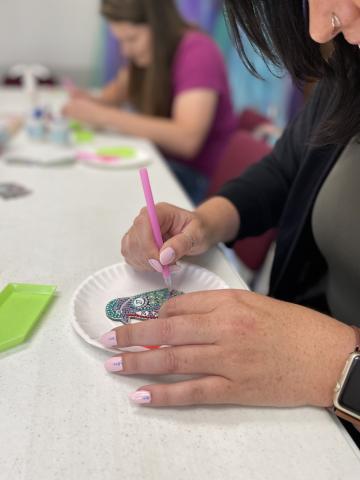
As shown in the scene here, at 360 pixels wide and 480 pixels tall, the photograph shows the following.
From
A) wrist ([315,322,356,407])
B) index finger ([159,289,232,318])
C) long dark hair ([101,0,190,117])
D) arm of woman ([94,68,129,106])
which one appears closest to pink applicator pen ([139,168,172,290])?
index finger ([159,289,232,318])

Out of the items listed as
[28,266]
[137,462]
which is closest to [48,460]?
[137,462]

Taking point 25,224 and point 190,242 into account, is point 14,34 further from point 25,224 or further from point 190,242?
point 190,242

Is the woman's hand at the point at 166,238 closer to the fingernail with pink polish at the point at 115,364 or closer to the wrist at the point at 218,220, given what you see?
the wrist at the point at 218,220

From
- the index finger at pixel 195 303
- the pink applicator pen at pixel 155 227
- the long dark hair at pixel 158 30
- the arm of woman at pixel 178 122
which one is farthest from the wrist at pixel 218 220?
the long dark hair at pixel 158 30

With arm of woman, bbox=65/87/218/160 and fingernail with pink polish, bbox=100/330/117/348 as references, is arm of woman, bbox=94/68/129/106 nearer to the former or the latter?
arm of woman, bbox=65/87/218/160

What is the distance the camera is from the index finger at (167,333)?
0.43 m

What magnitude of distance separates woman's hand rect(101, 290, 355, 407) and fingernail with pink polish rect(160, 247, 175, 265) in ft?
0.42

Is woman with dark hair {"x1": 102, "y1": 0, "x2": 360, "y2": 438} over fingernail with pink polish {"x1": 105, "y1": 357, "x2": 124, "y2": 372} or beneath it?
over

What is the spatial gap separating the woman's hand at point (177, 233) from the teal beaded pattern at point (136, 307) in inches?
1.7

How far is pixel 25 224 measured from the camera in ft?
2.49

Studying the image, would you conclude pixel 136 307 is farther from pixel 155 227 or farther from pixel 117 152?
pixel 117 152

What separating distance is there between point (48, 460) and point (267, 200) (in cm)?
61

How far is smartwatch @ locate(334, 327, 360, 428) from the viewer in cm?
41

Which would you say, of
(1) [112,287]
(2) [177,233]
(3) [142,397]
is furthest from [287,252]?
(3) [142,397]
